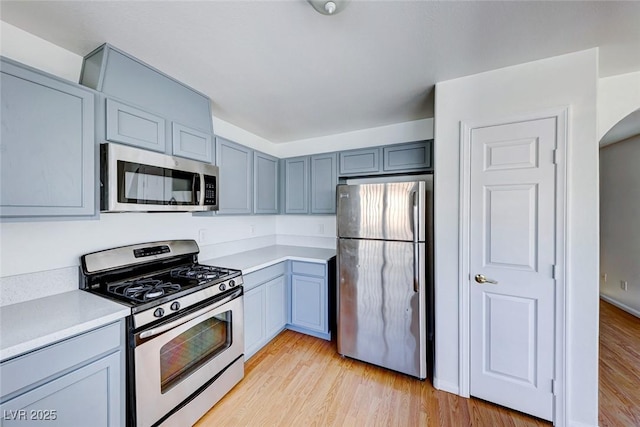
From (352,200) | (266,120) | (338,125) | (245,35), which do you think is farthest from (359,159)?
(245,35)

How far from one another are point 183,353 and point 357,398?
1.33 metres

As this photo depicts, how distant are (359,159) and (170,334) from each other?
2354 mm

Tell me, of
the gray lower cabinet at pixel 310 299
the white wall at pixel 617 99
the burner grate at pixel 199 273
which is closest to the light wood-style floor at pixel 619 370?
the white wall at pixel 617 99

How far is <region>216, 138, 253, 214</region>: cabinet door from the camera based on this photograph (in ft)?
7.68

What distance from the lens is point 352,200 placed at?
2285 mm

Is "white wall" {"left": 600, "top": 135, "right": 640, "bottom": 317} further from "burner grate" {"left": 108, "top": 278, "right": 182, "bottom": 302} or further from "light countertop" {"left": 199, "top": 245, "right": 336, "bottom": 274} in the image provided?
"burner grate" {"left": 108, "top": 278, "right": 182, "bottom": 302}

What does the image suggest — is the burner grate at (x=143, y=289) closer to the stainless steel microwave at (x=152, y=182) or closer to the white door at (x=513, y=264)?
the stainless steel microwave at (x=152, y=182)

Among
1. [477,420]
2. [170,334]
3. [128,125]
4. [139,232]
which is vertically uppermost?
[128,125]

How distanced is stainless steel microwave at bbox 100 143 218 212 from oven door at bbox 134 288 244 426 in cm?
77

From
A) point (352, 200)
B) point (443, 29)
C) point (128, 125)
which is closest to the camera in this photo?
point (443, 29)

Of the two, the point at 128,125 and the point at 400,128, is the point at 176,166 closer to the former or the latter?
the point at 128,125

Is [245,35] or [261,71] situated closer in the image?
[245,35]

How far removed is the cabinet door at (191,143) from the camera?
6.16 ft

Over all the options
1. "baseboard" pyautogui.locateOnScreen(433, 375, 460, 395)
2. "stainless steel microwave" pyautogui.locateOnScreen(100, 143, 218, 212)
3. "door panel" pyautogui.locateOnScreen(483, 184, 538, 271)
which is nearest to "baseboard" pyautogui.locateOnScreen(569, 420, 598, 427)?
"baseboard" pyautogui.locateOnScreen(433, 375, 460, 395)
